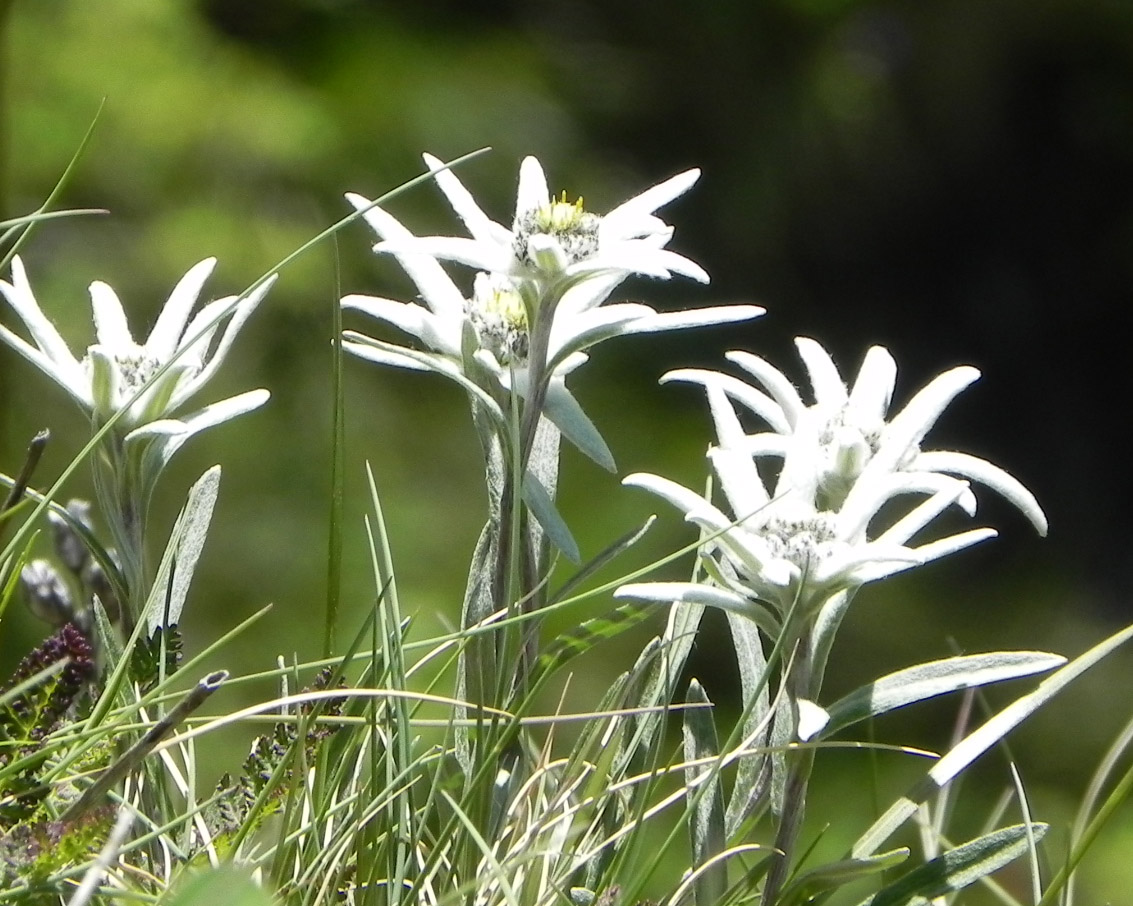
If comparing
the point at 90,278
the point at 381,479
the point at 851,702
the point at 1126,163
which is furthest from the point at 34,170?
the point at 1126,163

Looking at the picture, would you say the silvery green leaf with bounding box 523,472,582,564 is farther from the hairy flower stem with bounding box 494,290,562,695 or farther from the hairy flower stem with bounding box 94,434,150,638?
the hairy flower stem with bounding box 94,434,150,638

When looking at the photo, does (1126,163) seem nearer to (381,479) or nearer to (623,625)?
(381,479)

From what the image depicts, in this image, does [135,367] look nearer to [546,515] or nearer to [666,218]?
[546,515]

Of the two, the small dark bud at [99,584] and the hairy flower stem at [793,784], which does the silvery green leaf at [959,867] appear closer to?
the hairy flower stem at [793,784]

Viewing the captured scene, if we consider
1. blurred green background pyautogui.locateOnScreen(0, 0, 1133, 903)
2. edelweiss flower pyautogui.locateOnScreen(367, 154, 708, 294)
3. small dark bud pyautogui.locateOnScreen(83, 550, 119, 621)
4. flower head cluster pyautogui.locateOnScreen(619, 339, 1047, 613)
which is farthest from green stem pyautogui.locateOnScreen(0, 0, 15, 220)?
flower head cluster pyautogui.locateOnScreen(619, 339, 1047, 613)

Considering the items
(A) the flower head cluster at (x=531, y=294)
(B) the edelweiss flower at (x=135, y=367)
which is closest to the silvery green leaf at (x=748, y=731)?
(A) the flower head cluster at (x=531, y=294)

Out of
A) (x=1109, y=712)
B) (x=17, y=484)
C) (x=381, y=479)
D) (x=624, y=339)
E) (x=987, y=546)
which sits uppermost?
(x=17, y=484)

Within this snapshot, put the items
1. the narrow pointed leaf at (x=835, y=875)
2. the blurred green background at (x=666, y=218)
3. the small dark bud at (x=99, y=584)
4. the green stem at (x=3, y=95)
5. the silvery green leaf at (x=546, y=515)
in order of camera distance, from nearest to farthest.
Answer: the narrow pointed leaf at (x=835, y=875), the silvery green leaf at (x=546, y=515), the small dark bud at (x=99, y=584), the green stem at (x=3, y=95), the blurred green background at (x=666, y=218)
